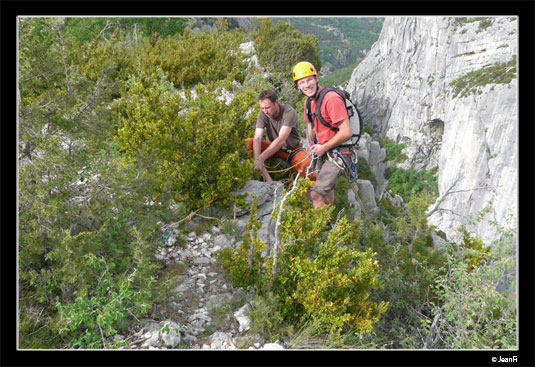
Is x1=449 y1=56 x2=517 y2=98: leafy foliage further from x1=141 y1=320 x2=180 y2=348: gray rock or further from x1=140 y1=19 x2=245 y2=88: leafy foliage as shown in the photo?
x1=141 y1=320 x2=180 y2=348: gray rock

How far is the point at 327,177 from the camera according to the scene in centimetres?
478

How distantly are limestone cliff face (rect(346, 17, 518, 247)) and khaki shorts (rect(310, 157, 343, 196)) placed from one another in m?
49.7

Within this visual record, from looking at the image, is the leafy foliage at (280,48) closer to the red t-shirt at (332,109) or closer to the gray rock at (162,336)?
the red t-shirt at (332,109)

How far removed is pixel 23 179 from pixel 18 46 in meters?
1.22

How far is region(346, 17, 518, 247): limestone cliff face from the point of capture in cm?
6206

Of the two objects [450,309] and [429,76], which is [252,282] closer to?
[450,309]

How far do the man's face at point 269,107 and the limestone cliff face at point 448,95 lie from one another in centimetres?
4969

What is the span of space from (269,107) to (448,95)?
8323cm

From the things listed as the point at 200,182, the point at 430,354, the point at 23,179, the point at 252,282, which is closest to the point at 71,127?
the point at 23,179

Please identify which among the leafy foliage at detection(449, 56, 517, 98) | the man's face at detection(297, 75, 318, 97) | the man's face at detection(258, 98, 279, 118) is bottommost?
the man's face at detection(258, 98, 279, 118)

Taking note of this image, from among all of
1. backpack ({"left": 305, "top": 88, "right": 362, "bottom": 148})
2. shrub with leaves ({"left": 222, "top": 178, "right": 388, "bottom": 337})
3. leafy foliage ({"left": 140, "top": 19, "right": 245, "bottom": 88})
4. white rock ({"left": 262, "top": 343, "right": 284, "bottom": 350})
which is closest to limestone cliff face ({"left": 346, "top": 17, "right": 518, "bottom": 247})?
leafy foliage ({"left": 140, "top": 19, "right": 245, "bottom": 88})

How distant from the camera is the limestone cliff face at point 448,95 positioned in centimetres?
6206

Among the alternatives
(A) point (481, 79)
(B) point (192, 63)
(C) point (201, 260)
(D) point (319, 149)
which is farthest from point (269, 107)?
(A) point (481, 79)

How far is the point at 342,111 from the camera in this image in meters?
4.40
